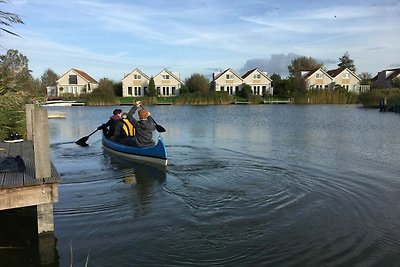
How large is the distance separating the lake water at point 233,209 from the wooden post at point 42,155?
372 mm

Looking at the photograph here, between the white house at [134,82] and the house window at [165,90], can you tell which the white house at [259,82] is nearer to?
the house window at [165,90]

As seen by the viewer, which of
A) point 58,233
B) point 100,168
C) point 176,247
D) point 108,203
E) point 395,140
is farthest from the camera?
point 395,140

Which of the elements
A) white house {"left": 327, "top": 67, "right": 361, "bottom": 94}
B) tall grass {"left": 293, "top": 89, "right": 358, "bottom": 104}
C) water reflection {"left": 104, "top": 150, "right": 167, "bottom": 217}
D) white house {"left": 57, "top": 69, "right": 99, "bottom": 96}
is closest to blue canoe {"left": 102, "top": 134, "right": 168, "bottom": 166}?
water reflection {"left": 104, "top": 150, "right": 167, "bottom": 217}

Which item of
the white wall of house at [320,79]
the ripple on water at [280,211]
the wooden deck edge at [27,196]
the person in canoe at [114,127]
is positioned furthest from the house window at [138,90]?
the wooden deck edge at [27,196]

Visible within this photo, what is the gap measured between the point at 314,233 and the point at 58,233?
446cm

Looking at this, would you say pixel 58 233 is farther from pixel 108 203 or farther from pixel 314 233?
pixel 314 233

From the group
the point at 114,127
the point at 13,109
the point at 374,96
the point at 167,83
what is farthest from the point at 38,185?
the point at 167,83

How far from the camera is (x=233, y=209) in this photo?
8.23m

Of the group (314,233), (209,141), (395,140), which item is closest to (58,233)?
(314,233)

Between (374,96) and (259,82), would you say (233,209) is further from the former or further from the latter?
(259,82)

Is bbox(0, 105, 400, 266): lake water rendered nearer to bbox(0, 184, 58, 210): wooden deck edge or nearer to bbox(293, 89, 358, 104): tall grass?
bbox(0, 184, 58, 210): wooden deck edge

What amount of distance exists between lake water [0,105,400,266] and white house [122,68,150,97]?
2300 inches

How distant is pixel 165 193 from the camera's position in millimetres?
9641

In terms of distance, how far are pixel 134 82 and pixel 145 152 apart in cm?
6162
